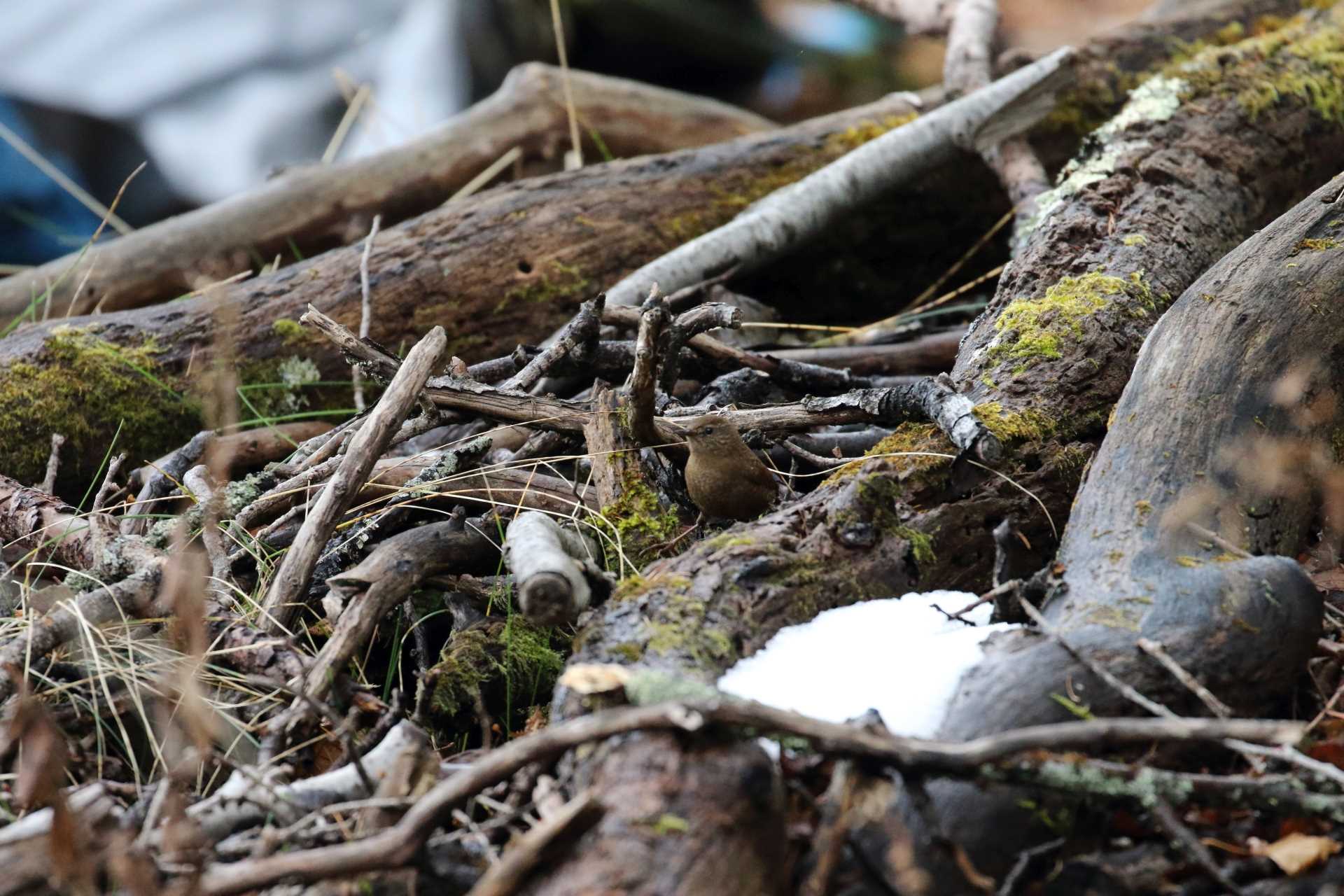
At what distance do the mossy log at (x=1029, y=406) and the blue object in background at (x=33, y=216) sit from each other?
230 inches

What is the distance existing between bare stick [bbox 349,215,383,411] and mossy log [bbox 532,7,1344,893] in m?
1.97

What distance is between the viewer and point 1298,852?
1.68m

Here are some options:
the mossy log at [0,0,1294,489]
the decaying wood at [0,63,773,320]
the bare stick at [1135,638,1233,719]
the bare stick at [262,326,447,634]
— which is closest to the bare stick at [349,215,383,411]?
the mossy log at [0,0,1294,489]

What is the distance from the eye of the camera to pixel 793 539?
2.36 m

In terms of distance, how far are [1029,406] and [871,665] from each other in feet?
3.49

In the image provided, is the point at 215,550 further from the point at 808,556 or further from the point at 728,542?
the point at 808,556

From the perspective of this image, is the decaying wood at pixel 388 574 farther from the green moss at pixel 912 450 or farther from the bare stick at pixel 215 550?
the green moss at pixel 912 450

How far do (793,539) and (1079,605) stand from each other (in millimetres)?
635

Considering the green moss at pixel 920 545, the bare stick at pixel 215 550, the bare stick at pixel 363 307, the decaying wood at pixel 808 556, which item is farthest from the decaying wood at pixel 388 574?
the bare stick at pixel 363 307

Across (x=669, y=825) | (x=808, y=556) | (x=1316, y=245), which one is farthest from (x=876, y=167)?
(x=669, y=825)

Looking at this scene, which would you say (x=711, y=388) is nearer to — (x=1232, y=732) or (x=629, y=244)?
(x=629, y=244)

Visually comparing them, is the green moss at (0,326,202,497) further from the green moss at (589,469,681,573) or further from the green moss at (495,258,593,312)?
the green moss at (589,469,681,573)

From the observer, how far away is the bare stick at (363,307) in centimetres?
384

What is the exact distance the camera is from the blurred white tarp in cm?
752
